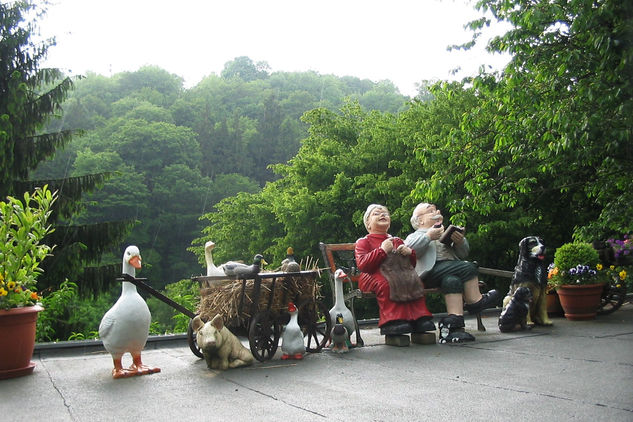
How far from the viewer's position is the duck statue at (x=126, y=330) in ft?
16.7

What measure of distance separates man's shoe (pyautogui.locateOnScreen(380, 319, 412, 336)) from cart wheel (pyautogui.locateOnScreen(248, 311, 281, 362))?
119 cm

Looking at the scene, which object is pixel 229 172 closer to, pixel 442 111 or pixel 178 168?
pixel 178 168

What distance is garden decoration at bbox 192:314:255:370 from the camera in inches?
206

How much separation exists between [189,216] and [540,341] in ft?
124

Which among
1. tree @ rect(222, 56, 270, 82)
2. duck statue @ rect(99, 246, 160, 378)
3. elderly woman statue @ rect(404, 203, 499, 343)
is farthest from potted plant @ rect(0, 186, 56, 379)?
tree @ rect(222, 56, 270, 82)

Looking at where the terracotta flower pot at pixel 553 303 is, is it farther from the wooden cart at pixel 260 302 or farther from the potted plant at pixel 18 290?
the potted plant at pixel 18 290

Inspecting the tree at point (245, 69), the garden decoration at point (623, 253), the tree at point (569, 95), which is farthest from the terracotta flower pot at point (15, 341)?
the tree at point (245, 69)

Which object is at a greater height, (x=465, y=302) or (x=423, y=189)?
(x=423, y=189)

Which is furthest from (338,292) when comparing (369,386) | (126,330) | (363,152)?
(363,152)

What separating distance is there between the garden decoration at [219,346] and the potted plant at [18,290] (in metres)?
1.52

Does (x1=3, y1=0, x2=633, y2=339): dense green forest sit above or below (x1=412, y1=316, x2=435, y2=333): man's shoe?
above

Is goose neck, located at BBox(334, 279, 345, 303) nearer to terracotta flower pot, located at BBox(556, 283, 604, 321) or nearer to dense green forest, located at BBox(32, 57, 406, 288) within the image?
terracotta flower pot, located at BBox(556, 283, 604, 321)

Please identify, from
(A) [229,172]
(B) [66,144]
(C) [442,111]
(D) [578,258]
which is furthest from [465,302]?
(A) [229,172]

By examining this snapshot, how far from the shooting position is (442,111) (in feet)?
70.2
